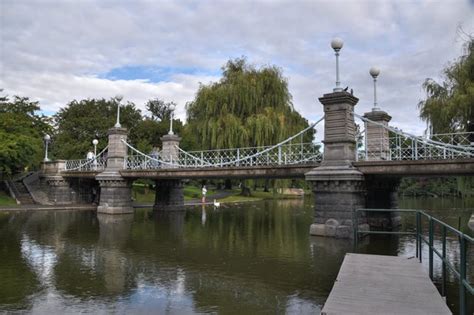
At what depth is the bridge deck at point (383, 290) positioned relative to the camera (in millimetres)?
4957

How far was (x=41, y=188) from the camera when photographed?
30391 millimetres

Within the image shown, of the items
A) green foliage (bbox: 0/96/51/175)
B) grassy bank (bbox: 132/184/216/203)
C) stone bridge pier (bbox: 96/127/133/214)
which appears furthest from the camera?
grassy bank (bbox: 132/184/216/203)

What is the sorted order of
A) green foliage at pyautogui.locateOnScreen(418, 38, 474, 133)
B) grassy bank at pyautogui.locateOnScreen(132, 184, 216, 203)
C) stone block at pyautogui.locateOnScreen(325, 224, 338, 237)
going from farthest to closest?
grassy bank at pyautogui.locateOnScreen(132, 184, 216, 203), green foliage at pyautogui.locateOnScreen(418, 38, 474, 133), stone block at pyautogui.locateOnScreen(325, 224, 338, 237)

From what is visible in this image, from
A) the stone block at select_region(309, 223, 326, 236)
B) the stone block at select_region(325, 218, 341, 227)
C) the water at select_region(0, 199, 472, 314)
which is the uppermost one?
the stone block at select_region(325, 218, 341, 227)

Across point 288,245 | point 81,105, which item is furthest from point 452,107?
point 81,105

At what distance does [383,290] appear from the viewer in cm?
574

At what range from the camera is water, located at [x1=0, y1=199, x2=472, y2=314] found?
22.2 feet

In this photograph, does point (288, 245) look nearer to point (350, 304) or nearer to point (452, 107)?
point (350, 304)

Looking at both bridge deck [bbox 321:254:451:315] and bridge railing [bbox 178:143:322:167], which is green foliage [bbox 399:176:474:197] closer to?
bridge railing [bbox 178:143:322:167]

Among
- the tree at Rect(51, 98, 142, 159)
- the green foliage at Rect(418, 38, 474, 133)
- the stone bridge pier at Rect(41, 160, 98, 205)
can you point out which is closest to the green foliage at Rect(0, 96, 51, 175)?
the stone bridge pier at Rect(41, 160, 98, 205)

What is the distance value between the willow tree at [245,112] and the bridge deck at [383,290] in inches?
788

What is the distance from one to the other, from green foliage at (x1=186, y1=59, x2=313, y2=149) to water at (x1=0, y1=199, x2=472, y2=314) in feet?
35.2

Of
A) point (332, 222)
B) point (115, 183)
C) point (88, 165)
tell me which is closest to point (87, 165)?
point (88, 165)

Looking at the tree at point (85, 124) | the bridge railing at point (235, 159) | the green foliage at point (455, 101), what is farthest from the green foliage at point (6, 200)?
the green foliage at point (455, 101)
